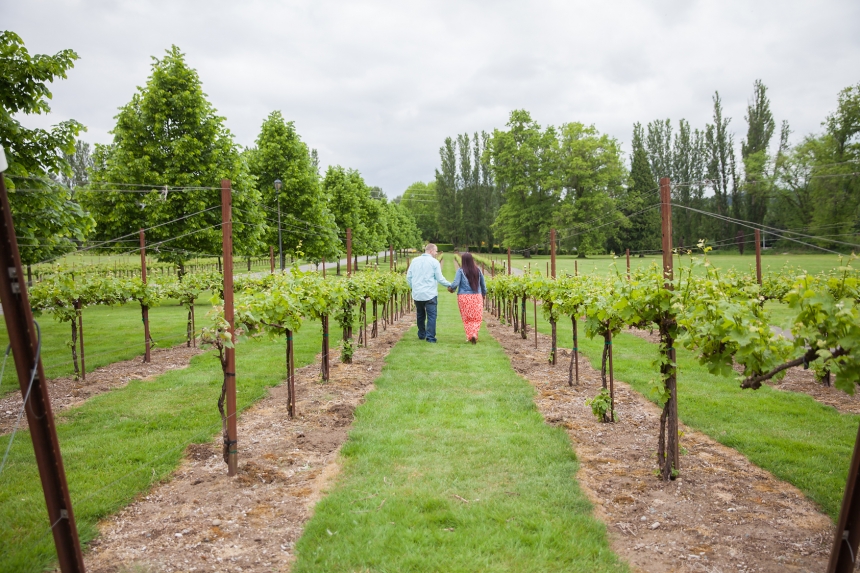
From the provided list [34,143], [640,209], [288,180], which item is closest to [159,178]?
[288,180]

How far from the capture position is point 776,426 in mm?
5785

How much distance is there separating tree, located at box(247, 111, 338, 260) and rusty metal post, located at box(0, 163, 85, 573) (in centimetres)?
2064

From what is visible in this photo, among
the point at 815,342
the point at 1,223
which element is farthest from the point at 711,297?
the point at 1,223

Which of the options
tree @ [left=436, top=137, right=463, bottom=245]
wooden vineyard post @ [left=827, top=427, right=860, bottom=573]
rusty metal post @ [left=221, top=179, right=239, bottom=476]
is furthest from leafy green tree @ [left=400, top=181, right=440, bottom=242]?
wooden vineyard post @ [left=827, top=427, right=860, bottom=573]

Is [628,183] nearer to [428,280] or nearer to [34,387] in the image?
[428,280]

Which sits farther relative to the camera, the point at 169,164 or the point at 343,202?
the point at 343,202

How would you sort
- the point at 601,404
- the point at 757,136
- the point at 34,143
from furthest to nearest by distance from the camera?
the point at 757,136, the point at 34,143, the point at 601,404

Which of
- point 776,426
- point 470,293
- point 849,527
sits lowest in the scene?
point 776,426

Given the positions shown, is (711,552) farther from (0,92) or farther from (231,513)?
(0,92)

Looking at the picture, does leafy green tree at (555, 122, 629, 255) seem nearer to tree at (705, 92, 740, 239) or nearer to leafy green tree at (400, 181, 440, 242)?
tree at (705, 92, 740, 239)

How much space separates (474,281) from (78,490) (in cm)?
820

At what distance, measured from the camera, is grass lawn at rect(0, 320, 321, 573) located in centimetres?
362

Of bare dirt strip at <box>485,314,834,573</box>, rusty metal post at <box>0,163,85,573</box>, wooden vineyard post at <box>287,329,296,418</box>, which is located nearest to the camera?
rusty metal post at <box>0,163,85,573</box>

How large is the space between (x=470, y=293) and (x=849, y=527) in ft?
29.1
